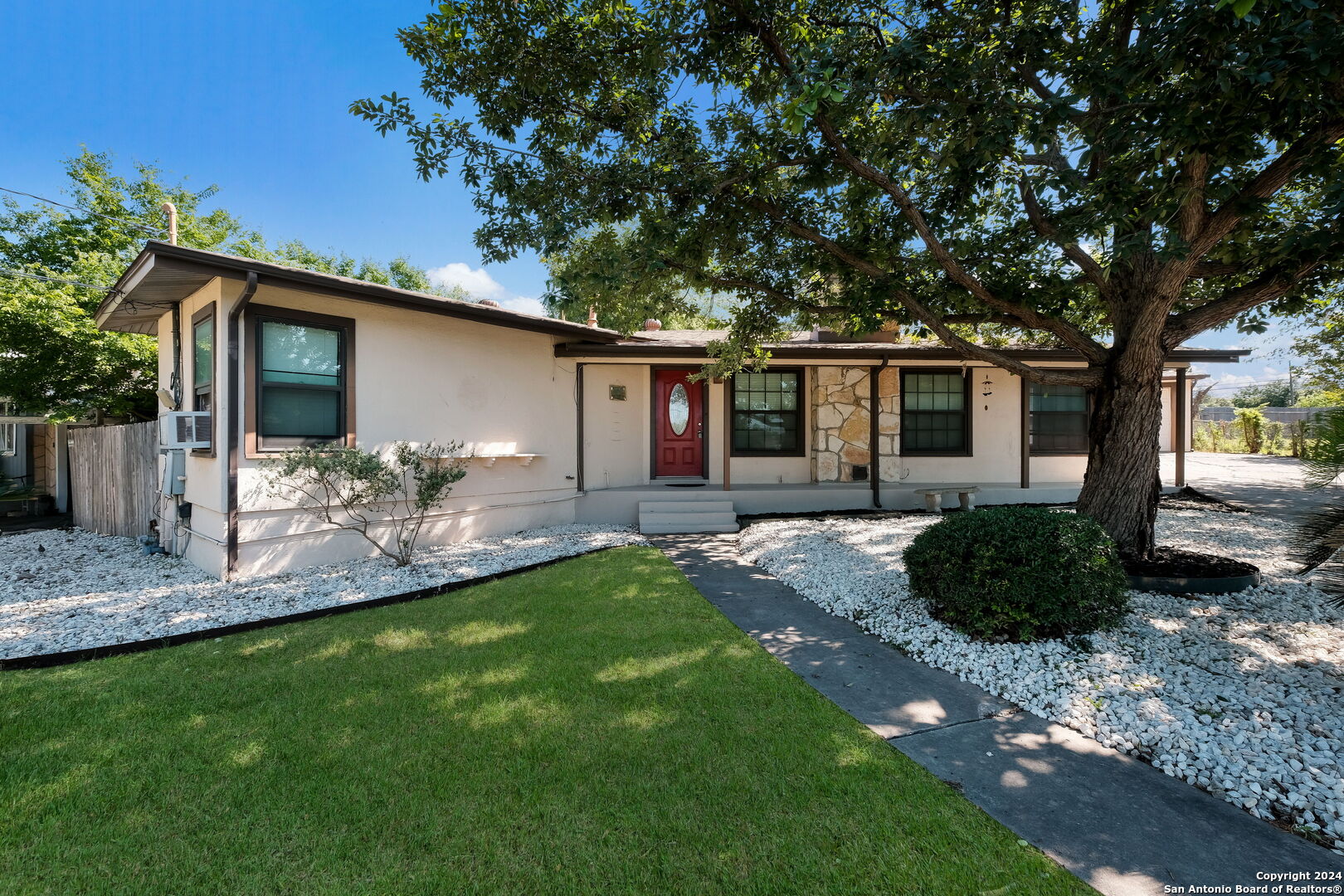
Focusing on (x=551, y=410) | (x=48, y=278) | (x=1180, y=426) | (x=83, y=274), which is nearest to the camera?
(x=551, y=410)

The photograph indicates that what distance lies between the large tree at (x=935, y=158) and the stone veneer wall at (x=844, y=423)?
145 inches

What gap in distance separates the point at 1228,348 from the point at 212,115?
20448 mm

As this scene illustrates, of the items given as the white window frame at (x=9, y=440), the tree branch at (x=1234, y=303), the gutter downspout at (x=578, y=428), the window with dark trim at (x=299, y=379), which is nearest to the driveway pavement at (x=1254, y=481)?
the tree branch at (x=1234, y=303)

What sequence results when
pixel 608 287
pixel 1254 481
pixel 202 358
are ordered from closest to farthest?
1. pixel 608 287
2. pixel 202 358
3. pixel 1254 481

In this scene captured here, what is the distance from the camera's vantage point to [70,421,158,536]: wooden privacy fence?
7694 mm

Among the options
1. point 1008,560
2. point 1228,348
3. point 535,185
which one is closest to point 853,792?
point 1008,560

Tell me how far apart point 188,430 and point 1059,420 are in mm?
13681

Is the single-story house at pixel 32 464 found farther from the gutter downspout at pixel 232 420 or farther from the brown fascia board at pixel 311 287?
the gutter downspout at pixel 232 420

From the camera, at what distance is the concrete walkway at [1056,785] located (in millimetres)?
2027

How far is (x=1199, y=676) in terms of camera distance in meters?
3.45

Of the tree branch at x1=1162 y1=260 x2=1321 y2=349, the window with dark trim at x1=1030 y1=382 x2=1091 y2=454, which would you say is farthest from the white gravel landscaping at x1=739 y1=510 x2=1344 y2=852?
the window with dark trim at x1=1030 y1=382 x2=1091 y2=454

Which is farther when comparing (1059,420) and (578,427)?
(1059,420)

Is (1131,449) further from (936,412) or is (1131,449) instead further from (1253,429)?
(1253,429)

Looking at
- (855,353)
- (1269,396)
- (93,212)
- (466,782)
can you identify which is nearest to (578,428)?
(855,353)
